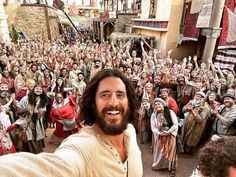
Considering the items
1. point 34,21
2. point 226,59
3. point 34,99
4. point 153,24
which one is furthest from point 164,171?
point 34,21

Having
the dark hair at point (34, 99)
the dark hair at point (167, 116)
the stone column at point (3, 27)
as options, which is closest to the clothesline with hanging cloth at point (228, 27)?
the dark hair at point (167, 116)

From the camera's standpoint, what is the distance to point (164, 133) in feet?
13.6

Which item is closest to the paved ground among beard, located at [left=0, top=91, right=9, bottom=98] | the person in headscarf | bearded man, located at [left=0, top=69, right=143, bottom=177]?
the person in headscarf

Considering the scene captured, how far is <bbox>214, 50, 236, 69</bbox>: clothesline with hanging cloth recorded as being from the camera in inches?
390

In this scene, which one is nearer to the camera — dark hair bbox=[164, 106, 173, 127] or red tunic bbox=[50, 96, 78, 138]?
dark hair bbox=[164, 106, 173, 127]

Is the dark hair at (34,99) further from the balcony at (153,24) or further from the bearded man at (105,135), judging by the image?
the balcony at (153,24)

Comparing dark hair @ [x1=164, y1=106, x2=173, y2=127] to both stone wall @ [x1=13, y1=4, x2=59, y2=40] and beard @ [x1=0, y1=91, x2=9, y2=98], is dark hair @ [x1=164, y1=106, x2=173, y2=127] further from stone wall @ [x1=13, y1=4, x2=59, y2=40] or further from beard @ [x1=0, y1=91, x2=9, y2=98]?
stone wall @ [x1=13, y1=4, x2=59, y2=40]

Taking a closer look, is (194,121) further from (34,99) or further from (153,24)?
(153,24)

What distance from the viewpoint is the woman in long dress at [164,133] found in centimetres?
416

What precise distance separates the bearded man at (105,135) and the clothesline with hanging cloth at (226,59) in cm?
919

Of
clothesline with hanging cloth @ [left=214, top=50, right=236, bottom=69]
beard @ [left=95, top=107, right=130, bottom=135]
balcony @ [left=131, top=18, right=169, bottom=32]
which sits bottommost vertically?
clothesline with hanging cloth @ [left=214, top=50, right=236, bottom=69]

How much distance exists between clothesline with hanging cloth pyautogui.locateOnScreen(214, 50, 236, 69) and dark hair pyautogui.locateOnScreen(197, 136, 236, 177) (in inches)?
360

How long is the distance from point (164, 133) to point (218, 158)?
2.76 meters

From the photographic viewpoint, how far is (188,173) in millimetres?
4457
